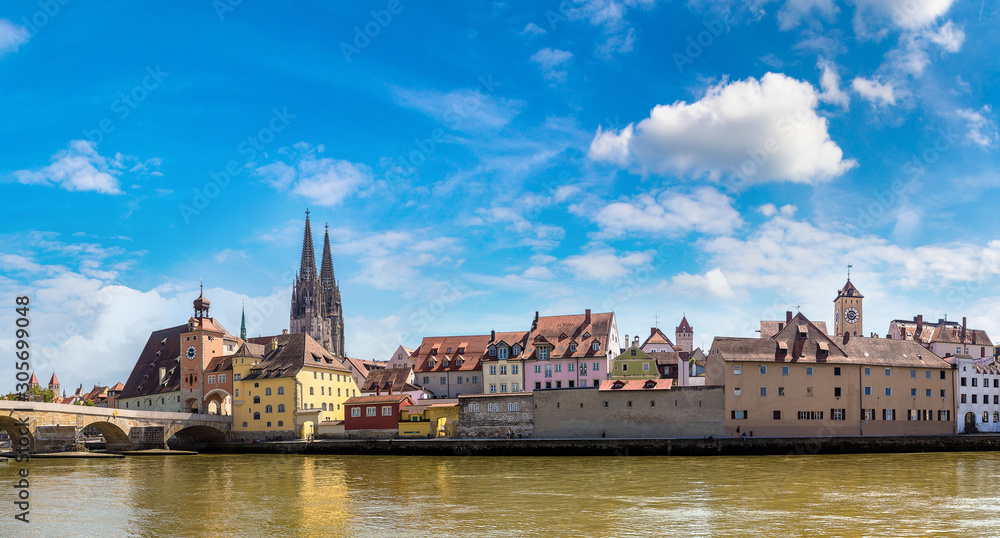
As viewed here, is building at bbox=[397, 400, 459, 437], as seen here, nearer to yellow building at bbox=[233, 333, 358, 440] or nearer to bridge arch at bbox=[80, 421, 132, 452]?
yellow building at bbox=[233, 333, 358, 440]

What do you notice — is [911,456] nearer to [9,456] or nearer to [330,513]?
[330,513]

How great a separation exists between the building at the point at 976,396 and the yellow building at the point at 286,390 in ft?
176

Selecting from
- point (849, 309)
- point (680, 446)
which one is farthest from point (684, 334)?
point (680, 446)

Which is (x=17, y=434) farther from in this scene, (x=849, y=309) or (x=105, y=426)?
(x=849, y=309)

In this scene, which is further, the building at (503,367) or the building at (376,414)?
the building at (503,367)

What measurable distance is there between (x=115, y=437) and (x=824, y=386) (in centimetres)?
5790

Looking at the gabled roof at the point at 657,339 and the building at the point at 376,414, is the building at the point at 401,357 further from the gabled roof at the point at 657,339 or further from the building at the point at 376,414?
the gabled roof at the point at 657,339

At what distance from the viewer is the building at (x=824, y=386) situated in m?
58.5

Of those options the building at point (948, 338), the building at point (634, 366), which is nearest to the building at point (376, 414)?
the building at point (634, 366)

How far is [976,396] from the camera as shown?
64.9 m

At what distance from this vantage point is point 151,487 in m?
38.0

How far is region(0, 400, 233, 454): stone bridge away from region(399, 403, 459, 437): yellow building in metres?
19.7

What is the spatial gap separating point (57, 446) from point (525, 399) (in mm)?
37625

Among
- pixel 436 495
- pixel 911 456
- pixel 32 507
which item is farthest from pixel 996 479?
pixel 32 507
